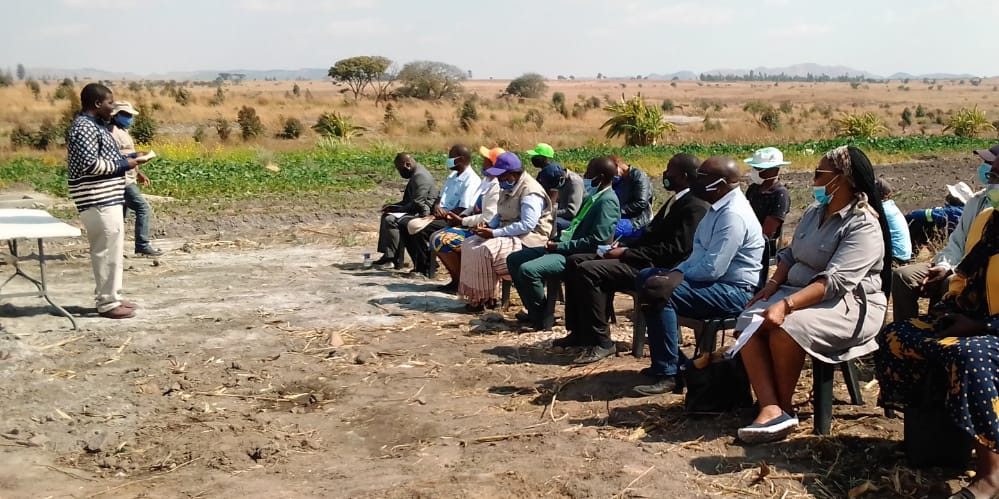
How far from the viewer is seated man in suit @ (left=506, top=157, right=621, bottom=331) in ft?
24.1

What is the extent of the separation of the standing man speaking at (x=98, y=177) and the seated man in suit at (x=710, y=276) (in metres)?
4.63

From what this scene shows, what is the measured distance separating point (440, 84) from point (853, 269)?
58.9 m

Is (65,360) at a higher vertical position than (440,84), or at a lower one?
lower

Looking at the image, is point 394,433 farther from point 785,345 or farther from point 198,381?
point 785,345

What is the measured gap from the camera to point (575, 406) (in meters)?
5.86

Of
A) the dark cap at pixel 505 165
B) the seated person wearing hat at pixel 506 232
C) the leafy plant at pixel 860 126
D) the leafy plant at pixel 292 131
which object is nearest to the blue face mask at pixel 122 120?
the seated person wearing hat at pixel 506 232

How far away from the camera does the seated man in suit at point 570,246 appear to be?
24.1 feet

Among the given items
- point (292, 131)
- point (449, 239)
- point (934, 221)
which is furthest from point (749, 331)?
point (292, 131)

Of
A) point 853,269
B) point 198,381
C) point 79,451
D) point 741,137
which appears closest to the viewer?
point 853,269

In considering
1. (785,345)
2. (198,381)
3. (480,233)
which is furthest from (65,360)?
(785,345)

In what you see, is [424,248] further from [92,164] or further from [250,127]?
[250,127]

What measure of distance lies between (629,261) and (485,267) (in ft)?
6.54

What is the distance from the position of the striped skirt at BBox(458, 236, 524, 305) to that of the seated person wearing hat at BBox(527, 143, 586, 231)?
82cm

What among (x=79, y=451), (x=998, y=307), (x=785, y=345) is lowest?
(x=79, y=451)
